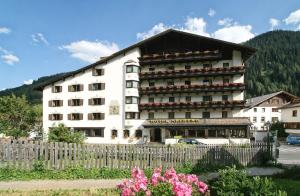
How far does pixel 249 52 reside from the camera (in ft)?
150

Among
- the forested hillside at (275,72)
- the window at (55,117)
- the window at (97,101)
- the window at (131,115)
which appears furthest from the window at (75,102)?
the forested hillside at (275,72)

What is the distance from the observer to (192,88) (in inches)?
1822

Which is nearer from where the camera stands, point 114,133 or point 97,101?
point 114,133

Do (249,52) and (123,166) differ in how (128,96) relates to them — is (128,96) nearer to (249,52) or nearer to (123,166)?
(249,52)

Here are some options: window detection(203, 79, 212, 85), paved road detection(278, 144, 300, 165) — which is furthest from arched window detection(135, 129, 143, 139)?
paved road detection(278, 144, 300, 165)

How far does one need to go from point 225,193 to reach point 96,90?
146 feet

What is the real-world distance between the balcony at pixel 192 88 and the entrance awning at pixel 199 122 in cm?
456

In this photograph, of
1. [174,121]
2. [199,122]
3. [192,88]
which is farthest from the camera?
[174,121]

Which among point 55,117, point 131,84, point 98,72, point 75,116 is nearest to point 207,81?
point 131,84

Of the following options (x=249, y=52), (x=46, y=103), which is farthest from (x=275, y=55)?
(x=46, y=103)

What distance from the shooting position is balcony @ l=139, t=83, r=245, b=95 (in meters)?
44.5

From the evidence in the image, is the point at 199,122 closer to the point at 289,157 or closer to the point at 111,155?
the point at 289,157

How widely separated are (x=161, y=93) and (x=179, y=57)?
6.54m

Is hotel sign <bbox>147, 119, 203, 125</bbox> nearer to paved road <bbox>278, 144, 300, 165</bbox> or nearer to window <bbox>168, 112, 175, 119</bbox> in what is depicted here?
window <bbox>168, 112, 175, 119</bbox>
